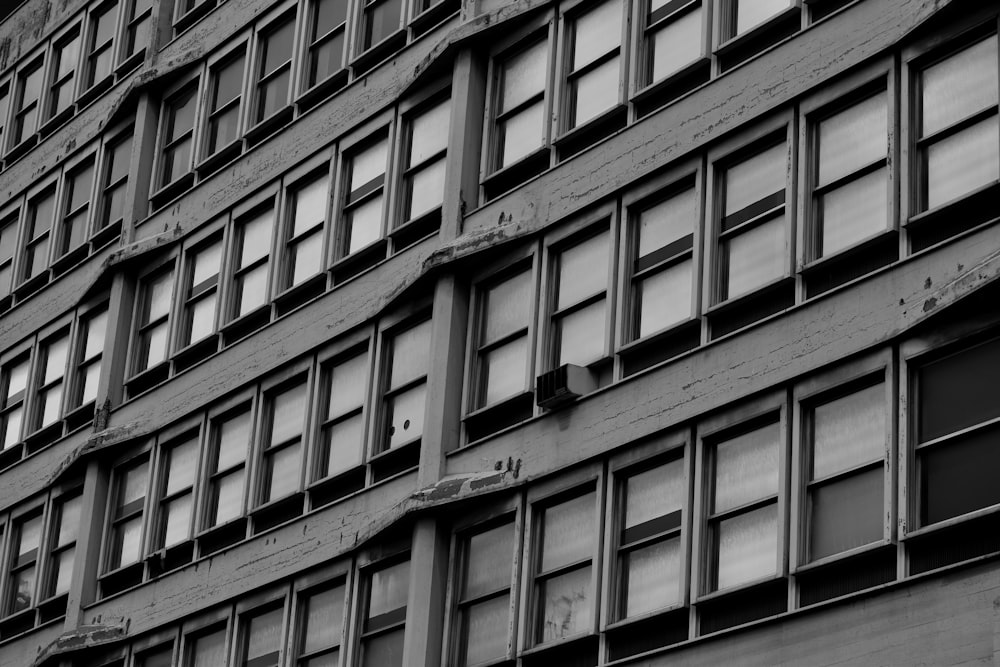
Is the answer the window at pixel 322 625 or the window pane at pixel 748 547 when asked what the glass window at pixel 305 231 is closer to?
the window at pixel 322 625

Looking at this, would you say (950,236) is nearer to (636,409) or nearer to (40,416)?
(636,409)

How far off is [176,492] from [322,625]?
4889 millimetres

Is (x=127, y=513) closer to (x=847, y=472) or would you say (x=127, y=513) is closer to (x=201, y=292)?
(x=201, y=292)

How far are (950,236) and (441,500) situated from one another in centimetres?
760

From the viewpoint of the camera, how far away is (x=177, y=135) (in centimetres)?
3412

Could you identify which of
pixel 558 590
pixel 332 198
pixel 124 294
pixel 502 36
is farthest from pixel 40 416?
pixel 558 590

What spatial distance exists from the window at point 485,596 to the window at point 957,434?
6161mm

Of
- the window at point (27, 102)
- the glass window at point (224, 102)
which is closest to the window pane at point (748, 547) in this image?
the glass window at point (224, 102)

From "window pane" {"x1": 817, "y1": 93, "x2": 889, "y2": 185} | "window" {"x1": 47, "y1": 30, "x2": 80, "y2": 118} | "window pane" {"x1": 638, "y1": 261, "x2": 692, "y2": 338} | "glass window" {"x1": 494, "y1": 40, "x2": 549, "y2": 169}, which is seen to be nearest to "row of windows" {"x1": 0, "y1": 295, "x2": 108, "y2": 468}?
"window" {"x1": 47, "y1": 30, "x2": 80, "y2": 118}

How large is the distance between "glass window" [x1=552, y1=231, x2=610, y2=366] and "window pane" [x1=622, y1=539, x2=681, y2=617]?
2682mm

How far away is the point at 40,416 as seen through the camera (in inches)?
1387

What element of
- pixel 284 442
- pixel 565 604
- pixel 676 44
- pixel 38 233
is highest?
pixel 38 233

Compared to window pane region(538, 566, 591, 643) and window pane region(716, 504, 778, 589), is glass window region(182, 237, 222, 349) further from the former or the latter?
window pane region(716, 504, 778, 589)

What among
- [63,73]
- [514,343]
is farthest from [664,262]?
[63,73]
